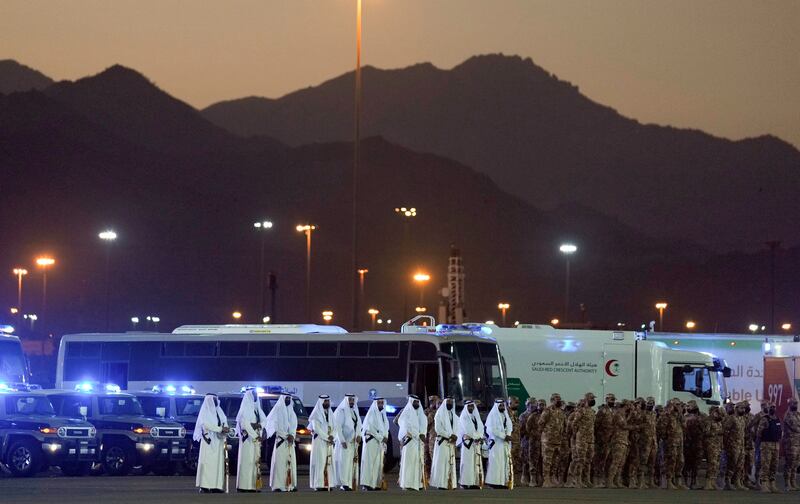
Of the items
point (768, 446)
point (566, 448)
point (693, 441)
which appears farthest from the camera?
point (693, 441)

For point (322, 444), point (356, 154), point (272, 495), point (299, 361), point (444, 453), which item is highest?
point (356, 154)

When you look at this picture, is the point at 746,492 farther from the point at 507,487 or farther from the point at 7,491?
the point at 7,491

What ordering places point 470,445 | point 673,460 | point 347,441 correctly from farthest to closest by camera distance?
point 673,460
point 470,445
point 347,441

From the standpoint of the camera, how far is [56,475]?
92.3ft

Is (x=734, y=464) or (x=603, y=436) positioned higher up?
(x=603, y=436)

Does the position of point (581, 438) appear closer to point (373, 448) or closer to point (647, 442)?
point (647, 442)

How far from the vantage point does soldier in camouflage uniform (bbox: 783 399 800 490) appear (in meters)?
27.9

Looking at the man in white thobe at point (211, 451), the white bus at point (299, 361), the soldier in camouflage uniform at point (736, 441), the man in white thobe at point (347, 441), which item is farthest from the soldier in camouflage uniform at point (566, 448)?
the man in white thobe at point (211, 451)

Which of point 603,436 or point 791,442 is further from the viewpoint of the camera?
point 791,442

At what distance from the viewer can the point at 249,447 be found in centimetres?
2383

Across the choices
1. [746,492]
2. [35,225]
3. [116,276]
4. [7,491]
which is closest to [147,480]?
[7,491]

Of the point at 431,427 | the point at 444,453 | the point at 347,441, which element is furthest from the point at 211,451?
the point at 431,427

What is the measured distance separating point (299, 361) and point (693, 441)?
432 inches

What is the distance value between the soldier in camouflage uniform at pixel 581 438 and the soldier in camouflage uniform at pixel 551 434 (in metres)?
0.27
